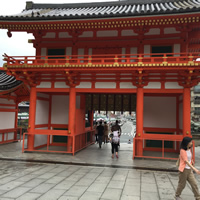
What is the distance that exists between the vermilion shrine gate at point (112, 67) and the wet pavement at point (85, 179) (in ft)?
5.06

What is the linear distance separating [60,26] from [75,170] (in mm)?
7973

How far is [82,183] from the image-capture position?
653 centimetres

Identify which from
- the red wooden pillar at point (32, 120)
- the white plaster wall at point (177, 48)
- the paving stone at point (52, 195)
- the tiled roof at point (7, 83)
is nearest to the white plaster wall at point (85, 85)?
the red wooden pillar at point (32, 120)

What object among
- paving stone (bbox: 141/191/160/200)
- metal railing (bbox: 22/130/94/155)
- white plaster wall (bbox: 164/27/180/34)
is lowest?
paving stone (bbox: 141/191/160/200)

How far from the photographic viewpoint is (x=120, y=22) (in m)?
10.2

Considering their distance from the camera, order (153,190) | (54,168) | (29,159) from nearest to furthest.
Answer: (153,190) < (54,168) < (29,159)

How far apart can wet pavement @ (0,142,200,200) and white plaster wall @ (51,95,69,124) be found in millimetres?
3648

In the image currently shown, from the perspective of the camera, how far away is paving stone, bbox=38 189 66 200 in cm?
523

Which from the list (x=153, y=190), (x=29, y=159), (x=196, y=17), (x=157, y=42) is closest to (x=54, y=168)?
(x=29, y=159)

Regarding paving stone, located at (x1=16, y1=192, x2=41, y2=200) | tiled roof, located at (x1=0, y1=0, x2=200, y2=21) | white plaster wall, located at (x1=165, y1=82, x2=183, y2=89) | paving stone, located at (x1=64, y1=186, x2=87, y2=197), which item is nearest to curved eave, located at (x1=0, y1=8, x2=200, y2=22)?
tiled roof, located at (x1=0, y1=0, x2=200, y2=21)

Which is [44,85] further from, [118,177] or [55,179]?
[118,177]

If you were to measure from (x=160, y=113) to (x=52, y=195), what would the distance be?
30.3ft

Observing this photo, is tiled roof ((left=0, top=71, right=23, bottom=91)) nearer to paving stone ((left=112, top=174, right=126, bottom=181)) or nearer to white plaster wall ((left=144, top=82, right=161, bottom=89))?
white plaster wall ((left=144, top=82, right=161, bottom=89))

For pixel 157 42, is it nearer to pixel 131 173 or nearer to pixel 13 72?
pixel 131 173
